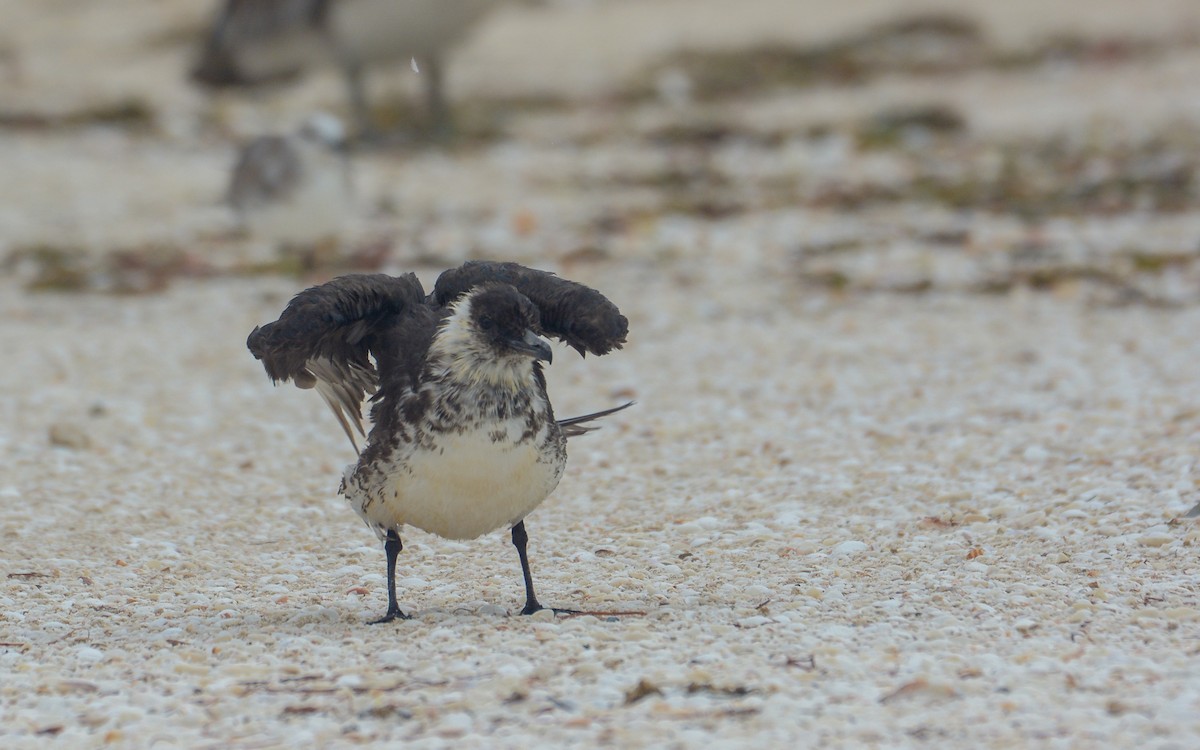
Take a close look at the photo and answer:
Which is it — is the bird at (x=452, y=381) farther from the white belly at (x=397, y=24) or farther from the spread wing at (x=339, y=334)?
the white belly at (x=397, y=24)

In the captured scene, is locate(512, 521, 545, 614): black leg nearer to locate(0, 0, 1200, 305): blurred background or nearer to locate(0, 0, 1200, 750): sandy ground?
locate(0, 0, 1200, 750): sandy ground

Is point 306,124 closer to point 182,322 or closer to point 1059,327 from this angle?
point 182,322

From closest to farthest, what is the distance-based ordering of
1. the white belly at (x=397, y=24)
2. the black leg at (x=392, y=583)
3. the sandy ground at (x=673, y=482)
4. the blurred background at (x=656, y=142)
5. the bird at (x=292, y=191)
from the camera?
1. the sandy ground at (x=673, y=482)
2. the black leg at (x=392, y=583)
3. the bird at (x=292, y=191)
4. the blurred background at (x=656, y=142)
5. the white belly at (x=397, y=24)

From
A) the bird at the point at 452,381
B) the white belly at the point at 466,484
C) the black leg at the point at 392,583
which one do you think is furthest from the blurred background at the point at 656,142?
the white belly at the point at 466,484

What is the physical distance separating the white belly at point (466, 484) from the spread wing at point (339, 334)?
0.50m

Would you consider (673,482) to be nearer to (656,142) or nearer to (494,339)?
(494,339)

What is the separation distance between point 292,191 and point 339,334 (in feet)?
22.5

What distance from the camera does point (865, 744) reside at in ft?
13.1

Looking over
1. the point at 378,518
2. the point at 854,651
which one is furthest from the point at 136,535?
the point at 854,651

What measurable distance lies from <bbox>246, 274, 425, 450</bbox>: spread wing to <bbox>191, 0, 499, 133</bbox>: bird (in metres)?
10.7

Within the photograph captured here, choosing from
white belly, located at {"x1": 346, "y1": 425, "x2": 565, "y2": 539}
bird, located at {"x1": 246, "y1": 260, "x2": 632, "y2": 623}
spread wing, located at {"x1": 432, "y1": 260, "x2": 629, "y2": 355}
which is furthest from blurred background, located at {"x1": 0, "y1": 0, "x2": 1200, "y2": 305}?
white belly, located at {"x1": 346, "y1": 425, "x2": 565, "y2": 539}

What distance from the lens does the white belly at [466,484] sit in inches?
201

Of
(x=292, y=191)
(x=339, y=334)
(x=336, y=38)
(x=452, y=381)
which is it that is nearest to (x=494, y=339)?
(x=452, y=381)

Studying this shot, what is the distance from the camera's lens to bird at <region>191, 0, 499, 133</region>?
16125 mm
